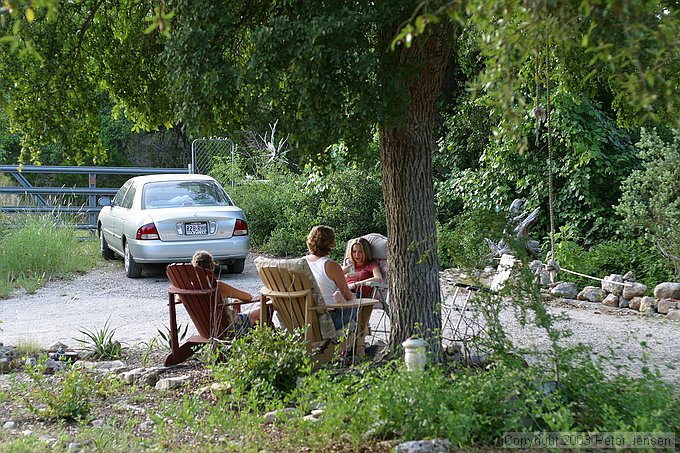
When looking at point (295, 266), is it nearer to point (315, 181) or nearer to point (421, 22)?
point (421, 22)

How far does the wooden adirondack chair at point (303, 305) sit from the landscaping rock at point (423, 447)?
2097 millimetres

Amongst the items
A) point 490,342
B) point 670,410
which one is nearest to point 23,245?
point 490,342

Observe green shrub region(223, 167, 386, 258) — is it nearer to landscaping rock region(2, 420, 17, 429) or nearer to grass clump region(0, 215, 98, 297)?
grass clump region(0, 215, 98, 297)

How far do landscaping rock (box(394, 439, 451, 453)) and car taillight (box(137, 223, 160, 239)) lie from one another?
857 centimetres

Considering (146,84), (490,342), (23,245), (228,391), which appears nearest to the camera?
(490,342)

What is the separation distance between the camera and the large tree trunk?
655 cm

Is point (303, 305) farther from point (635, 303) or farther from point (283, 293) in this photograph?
point (635, 303)

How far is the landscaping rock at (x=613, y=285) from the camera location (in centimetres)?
1066

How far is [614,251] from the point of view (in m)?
12.1

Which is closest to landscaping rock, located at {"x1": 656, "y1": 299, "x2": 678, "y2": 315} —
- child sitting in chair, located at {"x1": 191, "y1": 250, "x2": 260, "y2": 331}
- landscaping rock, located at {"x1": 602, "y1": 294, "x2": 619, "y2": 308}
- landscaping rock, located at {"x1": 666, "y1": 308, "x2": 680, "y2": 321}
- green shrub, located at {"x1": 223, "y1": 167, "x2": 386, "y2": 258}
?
landscaping rock, located at {"x1": 666, "y1": 308, "x2": 680, "y2": 321}

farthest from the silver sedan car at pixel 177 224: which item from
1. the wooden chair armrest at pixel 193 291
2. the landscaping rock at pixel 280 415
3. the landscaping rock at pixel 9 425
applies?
the landscaping rock at pixel 280 415

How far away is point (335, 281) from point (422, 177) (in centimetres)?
131

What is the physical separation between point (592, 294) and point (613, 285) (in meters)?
0.29

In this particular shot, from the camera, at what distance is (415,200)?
6.57 meters
